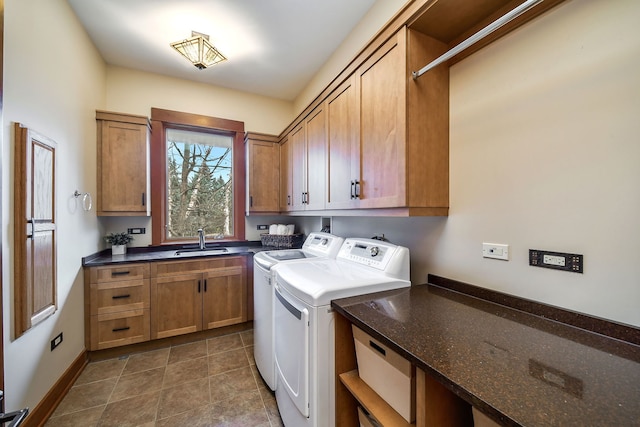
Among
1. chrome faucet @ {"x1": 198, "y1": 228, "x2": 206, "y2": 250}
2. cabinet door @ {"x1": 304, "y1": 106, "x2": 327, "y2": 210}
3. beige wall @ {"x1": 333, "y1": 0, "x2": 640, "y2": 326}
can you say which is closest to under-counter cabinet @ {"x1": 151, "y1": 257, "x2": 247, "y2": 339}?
chrome faucet @ {"x1": 198, "y1": 228, "x2": 206, "y2": 250}

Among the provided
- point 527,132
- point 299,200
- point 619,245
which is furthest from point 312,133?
point 619,245

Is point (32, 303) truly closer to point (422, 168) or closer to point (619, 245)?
point (422, 168)

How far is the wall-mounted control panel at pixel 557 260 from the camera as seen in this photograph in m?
0.97

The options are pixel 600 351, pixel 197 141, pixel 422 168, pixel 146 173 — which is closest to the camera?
pixel 600 351

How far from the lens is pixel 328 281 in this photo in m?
1.37

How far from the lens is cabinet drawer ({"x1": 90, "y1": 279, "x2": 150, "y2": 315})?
222cm

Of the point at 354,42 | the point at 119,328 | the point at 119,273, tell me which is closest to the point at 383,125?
the point at 354,42

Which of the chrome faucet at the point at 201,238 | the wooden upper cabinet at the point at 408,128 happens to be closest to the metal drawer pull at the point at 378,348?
the wooden upper cabinet at the point at 408,128

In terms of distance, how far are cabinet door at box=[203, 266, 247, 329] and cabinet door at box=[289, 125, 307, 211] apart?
1.02 m

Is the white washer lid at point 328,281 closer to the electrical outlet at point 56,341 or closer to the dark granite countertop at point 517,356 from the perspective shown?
the dark granite countertop at point 517,356

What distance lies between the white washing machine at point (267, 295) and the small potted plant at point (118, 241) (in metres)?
1.64

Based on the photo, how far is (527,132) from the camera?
1115 mm

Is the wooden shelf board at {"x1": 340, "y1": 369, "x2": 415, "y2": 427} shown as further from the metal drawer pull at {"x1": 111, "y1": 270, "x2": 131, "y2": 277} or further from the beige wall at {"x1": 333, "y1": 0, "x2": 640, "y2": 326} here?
the metal drawer pull at {"x1": 111, "y1": 270, "x2": 131, "y2": 277}

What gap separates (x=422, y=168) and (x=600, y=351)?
962 mm
